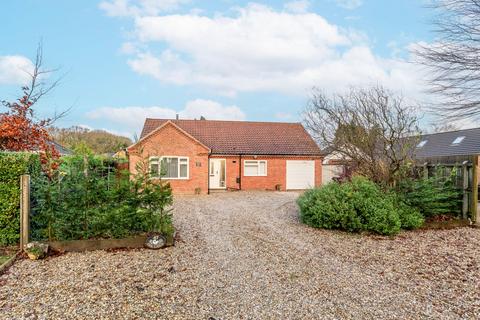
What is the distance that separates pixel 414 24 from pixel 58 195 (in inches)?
435

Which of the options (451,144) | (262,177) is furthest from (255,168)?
(451,144)

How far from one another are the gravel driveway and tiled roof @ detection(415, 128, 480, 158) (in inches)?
685

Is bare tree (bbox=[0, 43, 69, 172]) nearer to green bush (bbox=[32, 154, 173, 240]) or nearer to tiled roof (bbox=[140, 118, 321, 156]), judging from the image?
green bush (bbox=[32, 154, 173, 240])

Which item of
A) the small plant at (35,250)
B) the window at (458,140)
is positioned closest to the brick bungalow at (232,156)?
the small plant at (35,250)

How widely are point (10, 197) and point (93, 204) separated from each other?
154cm

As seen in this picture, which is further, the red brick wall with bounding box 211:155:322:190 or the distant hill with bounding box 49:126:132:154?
the distant hill with bounding box 49:126:132:154

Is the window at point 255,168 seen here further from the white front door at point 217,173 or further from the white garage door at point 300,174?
the white garage door at point 300,174

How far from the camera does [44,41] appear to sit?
38.3 ft

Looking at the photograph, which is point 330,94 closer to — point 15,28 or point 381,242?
point 381,242

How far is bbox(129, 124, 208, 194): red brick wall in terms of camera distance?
17281 millimetres

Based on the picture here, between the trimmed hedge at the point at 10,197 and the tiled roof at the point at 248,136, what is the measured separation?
1358cm

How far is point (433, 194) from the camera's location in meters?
8.49

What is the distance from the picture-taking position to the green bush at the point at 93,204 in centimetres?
619

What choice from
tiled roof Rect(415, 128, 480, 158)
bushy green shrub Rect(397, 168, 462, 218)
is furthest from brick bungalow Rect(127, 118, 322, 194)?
bushy green shrub Rect(397, 168, 462, 218)
